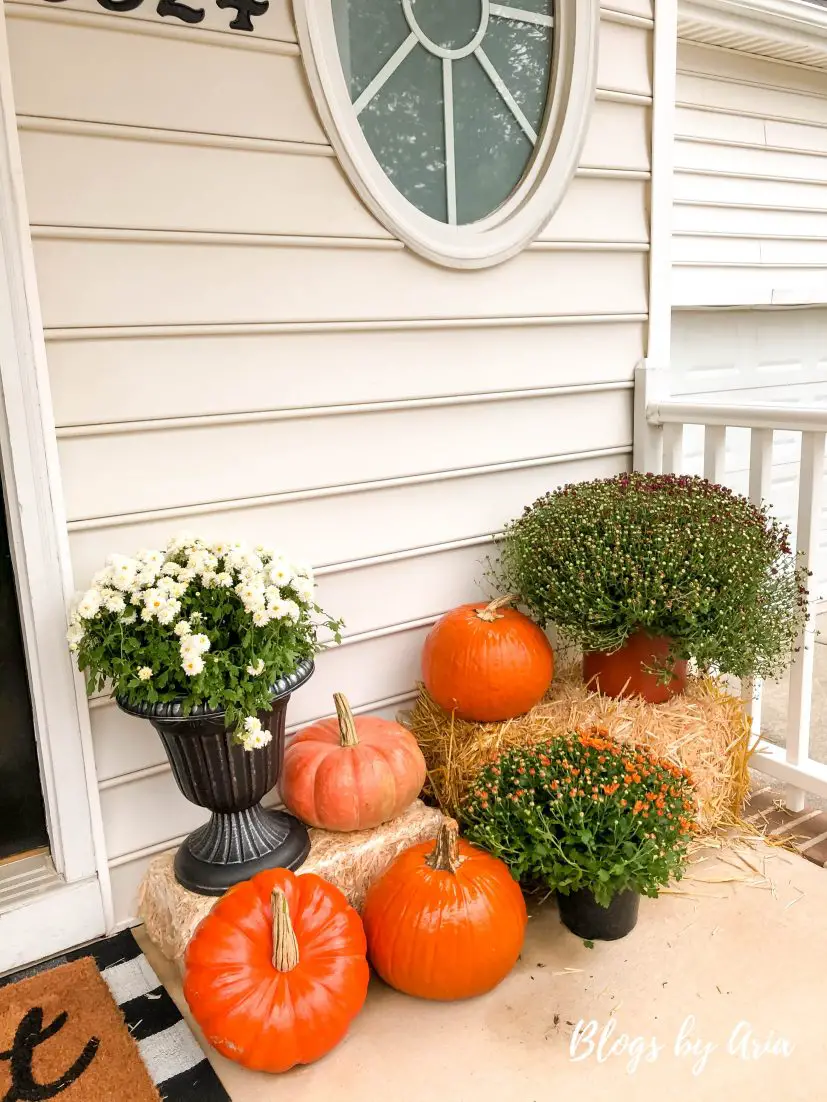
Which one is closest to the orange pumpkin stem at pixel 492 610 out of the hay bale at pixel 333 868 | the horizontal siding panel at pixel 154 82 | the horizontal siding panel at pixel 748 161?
the hay bale at pixel 333 868

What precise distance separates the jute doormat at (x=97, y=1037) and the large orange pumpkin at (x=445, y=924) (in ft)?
1.22

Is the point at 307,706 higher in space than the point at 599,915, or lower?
higher

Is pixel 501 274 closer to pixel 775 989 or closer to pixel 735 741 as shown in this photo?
pixel 735 741

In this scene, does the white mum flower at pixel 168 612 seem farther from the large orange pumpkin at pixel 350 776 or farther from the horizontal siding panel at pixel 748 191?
the horizontal siding panel at pixel 748 191

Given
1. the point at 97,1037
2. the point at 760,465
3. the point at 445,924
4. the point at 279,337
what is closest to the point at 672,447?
the point at 760,465

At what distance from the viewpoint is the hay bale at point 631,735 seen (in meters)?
2.00

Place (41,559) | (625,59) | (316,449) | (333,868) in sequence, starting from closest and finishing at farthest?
(41,559) < (333,868) < (316,449) < (625,59)

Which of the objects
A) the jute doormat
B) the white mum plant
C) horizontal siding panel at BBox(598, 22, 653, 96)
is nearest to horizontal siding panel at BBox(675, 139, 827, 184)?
horizontal siding panel at BBox(598, 22, 653, 96)

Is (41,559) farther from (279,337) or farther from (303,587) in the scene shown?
(279,337)

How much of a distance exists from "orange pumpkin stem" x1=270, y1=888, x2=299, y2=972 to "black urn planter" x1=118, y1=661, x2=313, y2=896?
0.94 feet

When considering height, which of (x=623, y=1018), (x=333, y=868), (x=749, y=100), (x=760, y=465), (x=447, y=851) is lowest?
(x=623, y=1018)

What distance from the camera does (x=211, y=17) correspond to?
1703mm

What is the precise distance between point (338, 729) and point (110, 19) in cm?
153

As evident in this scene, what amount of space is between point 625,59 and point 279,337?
1344mm
